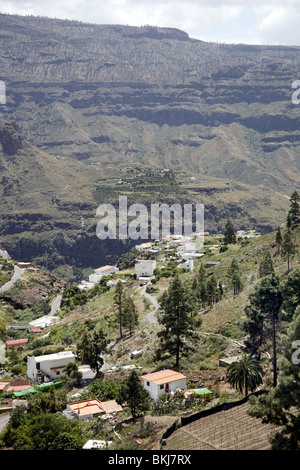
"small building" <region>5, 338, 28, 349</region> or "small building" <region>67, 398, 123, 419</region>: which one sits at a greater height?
"small building" <region>67, 398, 123, 419</region>

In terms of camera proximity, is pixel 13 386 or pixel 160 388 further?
pixel 13 386

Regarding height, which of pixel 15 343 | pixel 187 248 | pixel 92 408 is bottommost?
pixel 15 343

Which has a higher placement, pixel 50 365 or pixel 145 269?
pixel 145 269

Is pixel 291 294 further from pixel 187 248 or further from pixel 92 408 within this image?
pixel 187 248

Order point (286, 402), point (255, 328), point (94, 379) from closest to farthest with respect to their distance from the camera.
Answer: point (286, 402)
point (255, 328)
point (94, 379)

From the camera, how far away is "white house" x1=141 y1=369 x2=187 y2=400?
33.6 metres

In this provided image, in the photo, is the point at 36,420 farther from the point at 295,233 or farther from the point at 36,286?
the point at 36,286

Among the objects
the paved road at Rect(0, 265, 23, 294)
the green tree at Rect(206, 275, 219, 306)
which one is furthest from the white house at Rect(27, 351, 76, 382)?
the paved road at Rect(0, 265, 23, 294)

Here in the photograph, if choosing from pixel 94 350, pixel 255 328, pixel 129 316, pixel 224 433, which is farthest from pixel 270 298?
pixel 129 316

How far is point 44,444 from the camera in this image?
2627 cm

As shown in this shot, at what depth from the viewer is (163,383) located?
110 ft

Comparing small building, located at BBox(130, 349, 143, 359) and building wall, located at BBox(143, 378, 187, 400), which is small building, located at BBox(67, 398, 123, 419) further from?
small building, located at BBox(130, 349, 143, 359)
